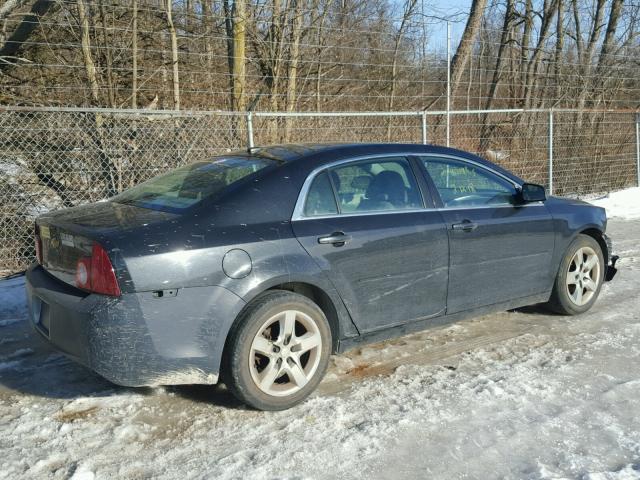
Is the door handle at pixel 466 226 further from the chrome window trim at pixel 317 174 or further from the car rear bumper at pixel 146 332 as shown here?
the car rear bumper at pixel 146 332

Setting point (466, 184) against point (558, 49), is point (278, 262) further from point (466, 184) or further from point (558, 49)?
point (558, 49)

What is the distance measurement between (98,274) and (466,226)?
2459 millimetres

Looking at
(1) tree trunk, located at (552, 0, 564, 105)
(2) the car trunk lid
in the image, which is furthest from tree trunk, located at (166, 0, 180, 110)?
(1) tree trunk, located at (552, 0, 564, 105)

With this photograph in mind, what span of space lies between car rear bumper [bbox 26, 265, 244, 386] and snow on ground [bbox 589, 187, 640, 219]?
9466 millimetres

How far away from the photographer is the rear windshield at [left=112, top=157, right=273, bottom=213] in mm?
3727

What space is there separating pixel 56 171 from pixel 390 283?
16.9 feet

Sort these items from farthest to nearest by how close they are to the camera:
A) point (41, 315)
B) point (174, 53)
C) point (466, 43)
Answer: point (466, 43), point (174, 53), point (41, 315)

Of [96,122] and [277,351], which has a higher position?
[96,122]

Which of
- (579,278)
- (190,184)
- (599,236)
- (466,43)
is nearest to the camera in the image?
(190,184)

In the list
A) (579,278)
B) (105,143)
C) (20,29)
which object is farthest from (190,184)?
(20,29)

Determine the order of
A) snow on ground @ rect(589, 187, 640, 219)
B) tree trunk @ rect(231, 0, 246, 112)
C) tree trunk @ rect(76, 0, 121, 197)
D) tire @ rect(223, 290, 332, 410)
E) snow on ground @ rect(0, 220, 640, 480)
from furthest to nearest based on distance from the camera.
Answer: snow on ground @ rect(589, 187, 640, 219), tree trunk @ rect(231, 0, 246, 112), tree trunk @ rect(76, 0, 121, 197), tire @ rect(223, 290, 332, 410), snow on ground @ rect(0, 220, 640, 480)

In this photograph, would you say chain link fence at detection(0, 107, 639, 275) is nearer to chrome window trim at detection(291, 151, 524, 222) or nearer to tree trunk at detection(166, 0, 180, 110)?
tree trunk at detection(166, 0, 180, 110)

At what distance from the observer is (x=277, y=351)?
11.8 feet

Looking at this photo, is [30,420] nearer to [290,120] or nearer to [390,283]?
[390,283]
